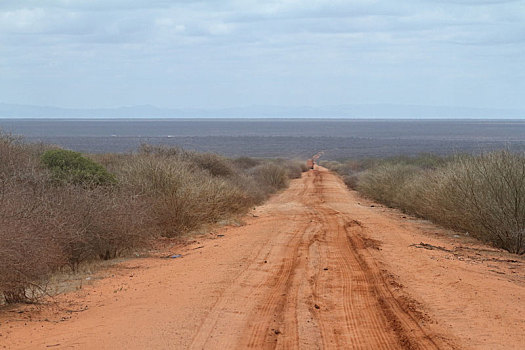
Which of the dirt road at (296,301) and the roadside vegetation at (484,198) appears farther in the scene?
the roadside vegetation at (484,198)

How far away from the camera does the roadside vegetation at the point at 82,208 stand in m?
9.66

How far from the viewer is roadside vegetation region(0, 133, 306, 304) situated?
966cm

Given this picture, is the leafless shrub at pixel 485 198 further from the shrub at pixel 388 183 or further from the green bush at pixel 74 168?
the green bush at pixel 74 168

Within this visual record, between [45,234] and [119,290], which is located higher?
[45,234]

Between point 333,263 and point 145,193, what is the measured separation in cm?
770

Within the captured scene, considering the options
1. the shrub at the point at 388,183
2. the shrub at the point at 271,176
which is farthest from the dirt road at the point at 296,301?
the shrub at the point at 271,176

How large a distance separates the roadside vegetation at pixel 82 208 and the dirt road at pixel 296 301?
76 centimetres

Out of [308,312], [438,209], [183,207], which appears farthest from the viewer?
[438,209]

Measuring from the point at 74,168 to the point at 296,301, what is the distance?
1080cm

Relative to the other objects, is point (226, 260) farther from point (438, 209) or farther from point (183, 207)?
point (438, 209)

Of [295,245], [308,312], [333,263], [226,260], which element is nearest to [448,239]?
[295,245]

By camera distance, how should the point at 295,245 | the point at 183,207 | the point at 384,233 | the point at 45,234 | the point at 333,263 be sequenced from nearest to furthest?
1. the point at 45,234
2. the point at 333,263
3. the point at 295,245
4. the point at 384,233
5. the point at 183,207

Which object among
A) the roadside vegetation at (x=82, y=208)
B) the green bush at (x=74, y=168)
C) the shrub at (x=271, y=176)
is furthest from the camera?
the shrub at (x=271, y=176)

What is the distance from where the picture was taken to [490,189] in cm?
1720
